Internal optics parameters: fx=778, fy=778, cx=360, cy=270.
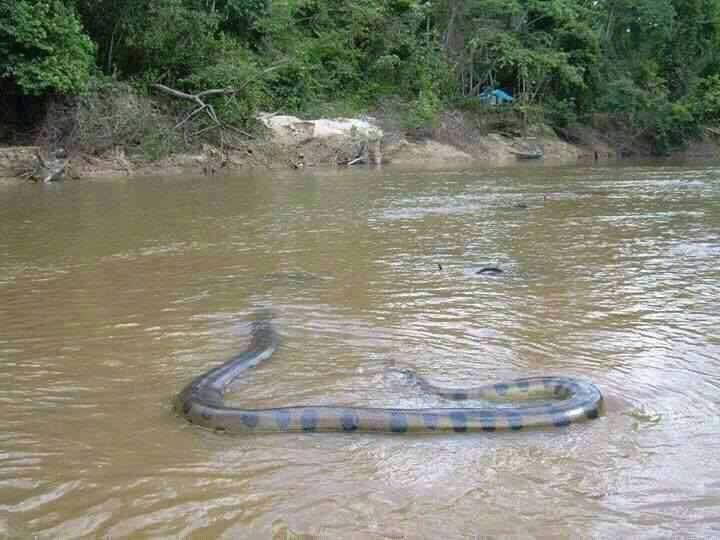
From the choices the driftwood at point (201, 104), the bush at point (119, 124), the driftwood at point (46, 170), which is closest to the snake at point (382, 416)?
the driftwood at point (46, 170)

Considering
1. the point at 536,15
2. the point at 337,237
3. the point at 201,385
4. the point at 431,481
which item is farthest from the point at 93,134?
the point at 536,15

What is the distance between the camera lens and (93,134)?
23.4 metres

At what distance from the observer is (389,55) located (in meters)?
35.2

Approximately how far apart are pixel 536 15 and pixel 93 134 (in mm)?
28151

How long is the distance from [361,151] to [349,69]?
19.2ft

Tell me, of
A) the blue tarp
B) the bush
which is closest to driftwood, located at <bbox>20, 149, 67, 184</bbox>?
the bush

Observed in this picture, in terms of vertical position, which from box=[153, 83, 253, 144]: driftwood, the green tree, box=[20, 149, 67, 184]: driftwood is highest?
the green tree

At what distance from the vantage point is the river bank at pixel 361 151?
916 inches

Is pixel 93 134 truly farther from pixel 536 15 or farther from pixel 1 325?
pixel 536 15

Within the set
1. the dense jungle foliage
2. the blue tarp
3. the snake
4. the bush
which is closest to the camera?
the snake

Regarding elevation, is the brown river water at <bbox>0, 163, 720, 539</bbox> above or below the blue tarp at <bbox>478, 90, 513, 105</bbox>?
below

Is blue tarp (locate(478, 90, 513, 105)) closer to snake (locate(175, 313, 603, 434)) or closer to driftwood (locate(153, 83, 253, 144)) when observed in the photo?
driftwood (locate(153, 83, 253, 144))

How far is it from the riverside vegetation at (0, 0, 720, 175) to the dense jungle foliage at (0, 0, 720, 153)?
0.07m

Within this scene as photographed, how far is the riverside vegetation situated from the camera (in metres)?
23.2
